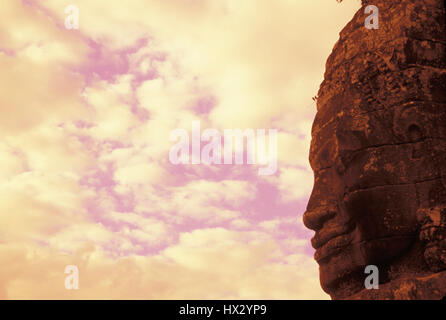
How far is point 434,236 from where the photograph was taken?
40.1 ft

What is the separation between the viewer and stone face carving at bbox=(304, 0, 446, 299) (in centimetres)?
1273

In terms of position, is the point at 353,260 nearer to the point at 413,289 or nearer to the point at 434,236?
the point at 413,289

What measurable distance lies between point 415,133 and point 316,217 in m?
3.91

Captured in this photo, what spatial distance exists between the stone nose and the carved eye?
3224 millimetres

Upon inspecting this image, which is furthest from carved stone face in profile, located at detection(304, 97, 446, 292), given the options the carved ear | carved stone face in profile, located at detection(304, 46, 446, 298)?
the carved ear

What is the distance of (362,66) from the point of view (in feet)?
48.3

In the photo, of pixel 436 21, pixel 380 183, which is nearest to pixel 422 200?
pixel 380 183

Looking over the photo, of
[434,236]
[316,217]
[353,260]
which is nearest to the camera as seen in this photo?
[434,236]

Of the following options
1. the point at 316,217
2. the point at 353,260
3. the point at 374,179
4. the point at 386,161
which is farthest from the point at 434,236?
the point at 316,217

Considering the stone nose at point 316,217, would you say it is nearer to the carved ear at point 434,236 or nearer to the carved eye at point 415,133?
the carved ear at point 434,236

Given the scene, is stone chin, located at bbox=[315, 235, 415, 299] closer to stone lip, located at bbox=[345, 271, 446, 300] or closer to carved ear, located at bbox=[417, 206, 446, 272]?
carved ear, located at bbox=[417, 206, 446, 272]

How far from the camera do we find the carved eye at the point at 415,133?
43.5ft

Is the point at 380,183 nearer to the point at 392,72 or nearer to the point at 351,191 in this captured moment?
the point at 351,191
